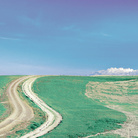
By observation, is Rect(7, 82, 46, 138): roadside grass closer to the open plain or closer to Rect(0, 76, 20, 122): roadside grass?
the open plain

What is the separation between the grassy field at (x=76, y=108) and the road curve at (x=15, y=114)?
317 inches

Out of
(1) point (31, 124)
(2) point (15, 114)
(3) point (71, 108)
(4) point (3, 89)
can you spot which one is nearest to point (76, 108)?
(3) point (71, 108)

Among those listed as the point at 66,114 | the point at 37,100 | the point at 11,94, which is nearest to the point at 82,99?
the point at 37,100

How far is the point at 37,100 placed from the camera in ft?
192

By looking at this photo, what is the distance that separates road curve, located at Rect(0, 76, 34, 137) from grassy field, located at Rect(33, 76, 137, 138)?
804cm

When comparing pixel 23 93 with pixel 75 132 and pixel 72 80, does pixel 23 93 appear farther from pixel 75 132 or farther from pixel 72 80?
pixel 75 132

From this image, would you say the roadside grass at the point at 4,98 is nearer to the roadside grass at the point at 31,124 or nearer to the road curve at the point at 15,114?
the road curve at the point at 15,114

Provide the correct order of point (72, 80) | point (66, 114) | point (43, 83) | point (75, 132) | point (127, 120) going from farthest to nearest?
point (72, 80) < point (43, 83) < point (66, 114) < point (127, 120) < point (75, 132)

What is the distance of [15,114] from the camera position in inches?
1647

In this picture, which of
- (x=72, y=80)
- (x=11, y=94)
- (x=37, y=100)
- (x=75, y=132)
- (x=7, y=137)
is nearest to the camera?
(x=7, y=137)

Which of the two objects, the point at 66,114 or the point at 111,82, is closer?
the point at 66,114

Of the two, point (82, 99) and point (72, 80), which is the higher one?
point (72, 80)

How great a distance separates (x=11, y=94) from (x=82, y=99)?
26775mm

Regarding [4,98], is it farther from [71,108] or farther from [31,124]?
[31,124]
